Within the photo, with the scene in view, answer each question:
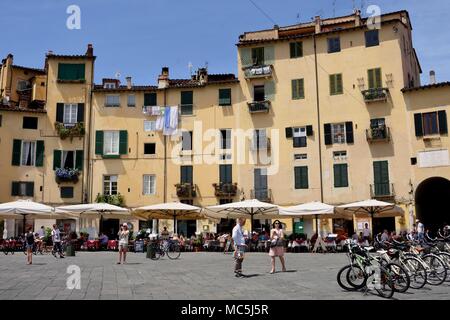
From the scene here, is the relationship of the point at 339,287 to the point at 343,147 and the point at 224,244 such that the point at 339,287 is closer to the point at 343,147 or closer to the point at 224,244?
the point at 224,244

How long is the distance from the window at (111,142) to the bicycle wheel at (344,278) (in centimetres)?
3248

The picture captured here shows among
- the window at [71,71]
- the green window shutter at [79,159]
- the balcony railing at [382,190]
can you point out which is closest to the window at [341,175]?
the balcony railing at [382,190]

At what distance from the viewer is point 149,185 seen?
4247 centimetres

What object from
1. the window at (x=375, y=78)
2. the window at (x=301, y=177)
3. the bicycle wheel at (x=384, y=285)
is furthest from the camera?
the window at (x=301, y=177)

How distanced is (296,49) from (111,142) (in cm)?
1714

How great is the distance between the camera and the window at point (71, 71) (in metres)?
43.9

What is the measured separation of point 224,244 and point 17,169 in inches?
763

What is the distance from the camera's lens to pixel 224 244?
108 feet

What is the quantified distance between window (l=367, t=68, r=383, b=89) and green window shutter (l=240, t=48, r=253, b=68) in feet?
32.1

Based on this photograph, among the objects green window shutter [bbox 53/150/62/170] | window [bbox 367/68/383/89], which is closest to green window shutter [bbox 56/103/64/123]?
green window shutter [bbox 53/150/62/170]

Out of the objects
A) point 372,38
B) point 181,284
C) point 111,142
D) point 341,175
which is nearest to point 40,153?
point 111,142

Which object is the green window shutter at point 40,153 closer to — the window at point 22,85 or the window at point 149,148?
the window at point 149,148

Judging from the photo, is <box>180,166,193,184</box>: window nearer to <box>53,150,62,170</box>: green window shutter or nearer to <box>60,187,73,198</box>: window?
<box>60,187,73,198</box>: window
